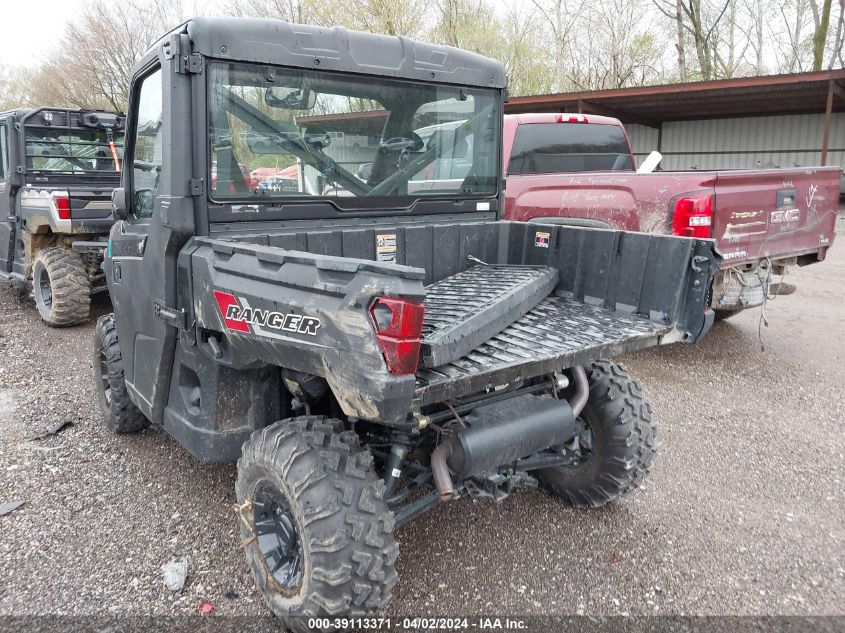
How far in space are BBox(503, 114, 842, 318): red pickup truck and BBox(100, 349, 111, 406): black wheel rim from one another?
3.70 meters

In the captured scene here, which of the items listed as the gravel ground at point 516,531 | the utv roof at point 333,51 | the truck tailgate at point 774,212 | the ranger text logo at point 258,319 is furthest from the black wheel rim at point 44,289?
the truck tailgate at point 774,212

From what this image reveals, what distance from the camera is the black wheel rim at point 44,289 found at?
23.7 ft

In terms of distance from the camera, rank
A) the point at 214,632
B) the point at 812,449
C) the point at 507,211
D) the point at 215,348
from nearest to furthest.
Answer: the point at 214,632 < the point at 215,348 < the point at 812,449 < the point at 507,211

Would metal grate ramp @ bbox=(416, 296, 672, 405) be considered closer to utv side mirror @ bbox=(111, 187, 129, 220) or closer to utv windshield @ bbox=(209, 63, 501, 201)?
utv windshield @ bbox=(209, 63, 501, 201)

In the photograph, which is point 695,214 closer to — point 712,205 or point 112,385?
point 712,205

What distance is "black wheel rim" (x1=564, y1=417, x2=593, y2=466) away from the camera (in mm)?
3408

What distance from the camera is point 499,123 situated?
3.84 m

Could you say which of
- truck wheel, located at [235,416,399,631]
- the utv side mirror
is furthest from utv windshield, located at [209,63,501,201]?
truck wheel, located at [235,416,399,631]

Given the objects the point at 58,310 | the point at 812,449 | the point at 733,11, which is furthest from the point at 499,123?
the point at 733,11

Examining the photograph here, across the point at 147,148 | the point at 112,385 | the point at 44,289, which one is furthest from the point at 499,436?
the point at 44,289

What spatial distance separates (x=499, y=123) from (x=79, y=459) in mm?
3191

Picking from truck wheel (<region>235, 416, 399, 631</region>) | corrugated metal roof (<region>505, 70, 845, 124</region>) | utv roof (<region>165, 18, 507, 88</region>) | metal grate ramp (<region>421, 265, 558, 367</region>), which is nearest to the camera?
truck wheel (<region>235, 416, 399, 631</region>)

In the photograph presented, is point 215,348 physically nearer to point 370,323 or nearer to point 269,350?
point 269,350

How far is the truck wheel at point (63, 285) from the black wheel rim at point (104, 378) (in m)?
3.02
